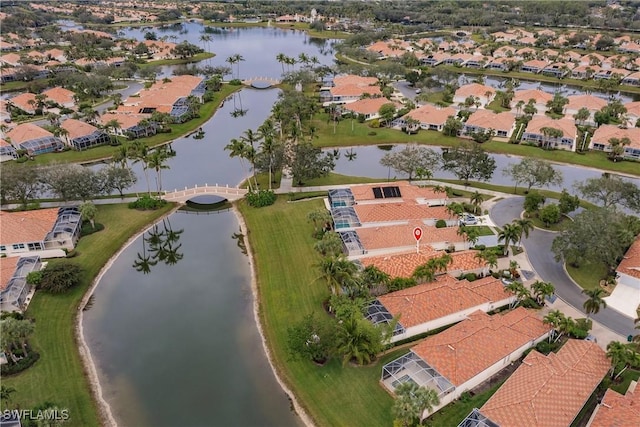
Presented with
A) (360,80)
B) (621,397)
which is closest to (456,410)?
(621,397)

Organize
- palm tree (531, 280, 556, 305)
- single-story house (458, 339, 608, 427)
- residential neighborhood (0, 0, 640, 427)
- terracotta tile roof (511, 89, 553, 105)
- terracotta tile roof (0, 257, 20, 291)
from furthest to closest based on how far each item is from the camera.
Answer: terracotta tile roof (511, 89, 553, 105) → terracotta tile roof (0, 257, 20, 291) → palm tree (531, 280, 556, 305) → residential neighborhood (0, 0, 640, 427) → single-story house (458, 339, 608, 427)

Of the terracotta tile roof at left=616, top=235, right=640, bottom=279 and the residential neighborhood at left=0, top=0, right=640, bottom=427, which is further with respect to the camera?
the terracotta tile roof at left=616, top=235, right=640, bottom=279

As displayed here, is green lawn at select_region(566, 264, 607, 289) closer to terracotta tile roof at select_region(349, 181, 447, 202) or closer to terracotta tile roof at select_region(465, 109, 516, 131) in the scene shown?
terracotta tile roof at select_region(349, 181, 447, 202)

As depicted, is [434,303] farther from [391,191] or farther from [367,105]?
[367,105]

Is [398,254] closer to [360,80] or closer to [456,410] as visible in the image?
[456,410]

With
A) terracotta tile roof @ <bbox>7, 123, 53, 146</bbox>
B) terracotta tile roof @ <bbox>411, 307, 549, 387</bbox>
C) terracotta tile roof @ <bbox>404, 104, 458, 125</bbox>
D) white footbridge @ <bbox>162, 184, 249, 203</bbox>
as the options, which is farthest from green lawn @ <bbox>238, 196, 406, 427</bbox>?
terracotta tile roof @ <bbox>7, 123, 53, 146</bbox>

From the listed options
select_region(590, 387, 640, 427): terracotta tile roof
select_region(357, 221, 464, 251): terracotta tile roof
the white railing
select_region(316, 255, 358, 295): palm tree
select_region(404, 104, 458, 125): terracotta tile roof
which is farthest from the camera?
select_region(404, 104, 458, 125): terracotta tile roof

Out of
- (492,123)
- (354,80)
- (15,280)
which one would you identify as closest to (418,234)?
(15,280)

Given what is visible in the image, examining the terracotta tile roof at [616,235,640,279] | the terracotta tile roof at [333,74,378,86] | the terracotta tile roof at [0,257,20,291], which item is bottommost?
the terracotta tile roof at [0,257,20,291]

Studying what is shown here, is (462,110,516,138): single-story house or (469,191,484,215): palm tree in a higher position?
(462,110,516,138): single-story house
